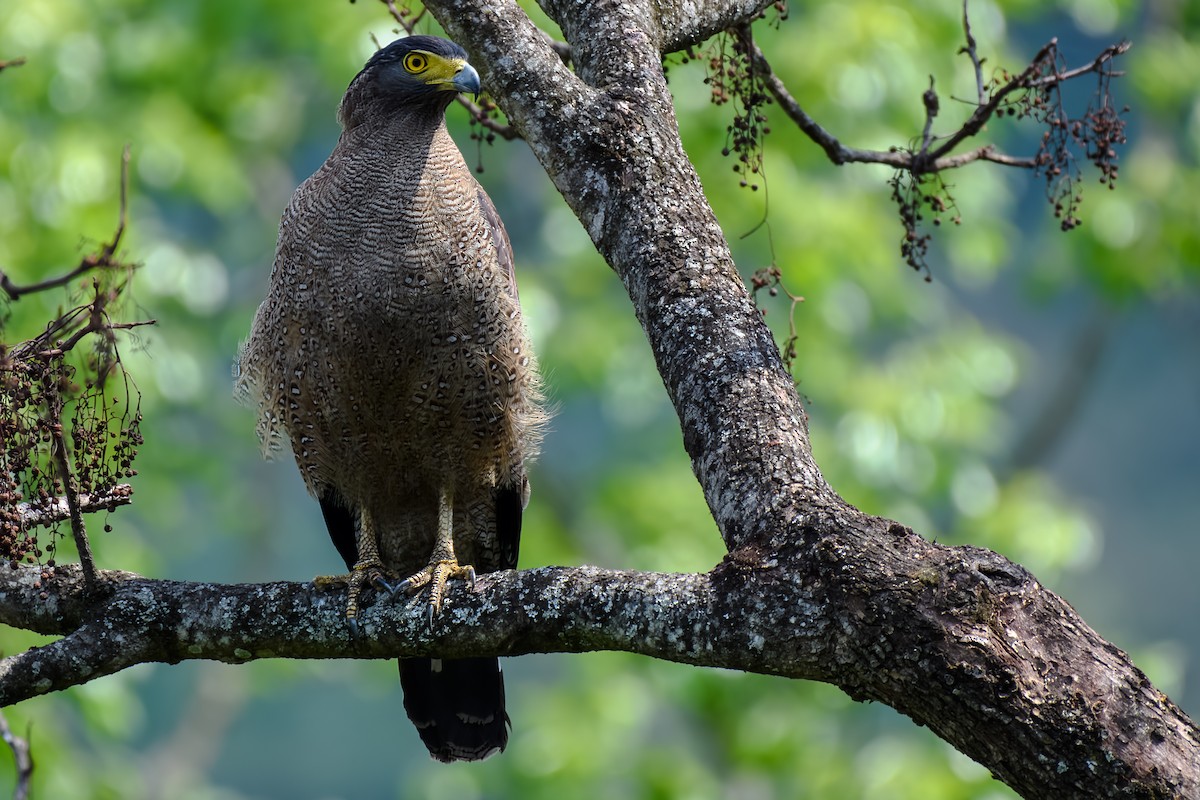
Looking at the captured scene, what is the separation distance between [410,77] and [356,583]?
168 cm

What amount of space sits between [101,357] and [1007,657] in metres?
1.83

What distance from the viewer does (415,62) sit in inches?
166

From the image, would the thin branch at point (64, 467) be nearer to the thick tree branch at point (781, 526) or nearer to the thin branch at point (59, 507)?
the thin branch at point (59, 507)

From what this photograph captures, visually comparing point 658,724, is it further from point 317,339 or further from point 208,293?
point 317,339

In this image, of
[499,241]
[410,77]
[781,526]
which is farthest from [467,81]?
[781,526]

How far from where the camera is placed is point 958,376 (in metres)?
10.4

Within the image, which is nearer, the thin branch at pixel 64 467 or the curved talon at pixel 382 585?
the thin branch at pixel 64 467

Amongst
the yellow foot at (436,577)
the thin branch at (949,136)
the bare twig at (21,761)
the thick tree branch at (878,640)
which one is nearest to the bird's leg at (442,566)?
the yellow foot at (436,577)

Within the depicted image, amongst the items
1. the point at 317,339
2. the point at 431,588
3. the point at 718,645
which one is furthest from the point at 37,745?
the point at 718,645

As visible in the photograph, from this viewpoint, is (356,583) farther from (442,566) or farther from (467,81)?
(467,81)

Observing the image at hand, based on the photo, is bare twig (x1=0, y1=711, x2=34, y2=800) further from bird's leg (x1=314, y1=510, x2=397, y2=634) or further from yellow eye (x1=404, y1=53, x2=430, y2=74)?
yellow eye (x1=404, y1=53, x2=430, y2=74)

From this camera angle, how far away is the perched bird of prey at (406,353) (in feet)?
12.9

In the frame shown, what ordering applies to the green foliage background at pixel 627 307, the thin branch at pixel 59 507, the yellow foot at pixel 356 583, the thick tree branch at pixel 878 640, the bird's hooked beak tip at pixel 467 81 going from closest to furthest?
1. the thick tree branch at pixel 878 640
2. the thin branch at pixel 59 507
3. the yellow foot at pixel 356 583
4. the bird's hooked beak tip at pixel 467 81
5. the green foliage background at pixel 627 307

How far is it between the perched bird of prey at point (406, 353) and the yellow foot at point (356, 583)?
23 mm
